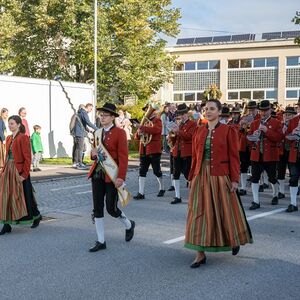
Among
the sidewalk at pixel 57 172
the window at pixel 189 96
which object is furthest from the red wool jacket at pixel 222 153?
the window at pixel 189 96

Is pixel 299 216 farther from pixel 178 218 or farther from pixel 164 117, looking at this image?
pixel 164 117

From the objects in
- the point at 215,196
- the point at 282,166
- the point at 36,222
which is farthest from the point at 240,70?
the point at 215,196

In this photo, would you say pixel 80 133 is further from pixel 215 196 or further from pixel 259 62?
pixel 259 62

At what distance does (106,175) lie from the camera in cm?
695

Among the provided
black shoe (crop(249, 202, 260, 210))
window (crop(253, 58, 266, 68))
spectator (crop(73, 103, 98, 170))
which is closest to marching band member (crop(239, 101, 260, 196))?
black shoe (crop(249, 202, 260, 210))

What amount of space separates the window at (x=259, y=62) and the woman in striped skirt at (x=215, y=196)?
48.8 m

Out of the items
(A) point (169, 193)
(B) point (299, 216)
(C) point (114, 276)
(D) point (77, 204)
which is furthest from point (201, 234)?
(A) point (169, 193)

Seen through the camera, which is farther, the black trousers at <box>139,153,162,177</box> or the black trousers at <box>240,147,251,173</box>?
the black trousers at <box>240,147,251,173</box>

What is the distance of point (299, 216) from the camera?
9.23 metres

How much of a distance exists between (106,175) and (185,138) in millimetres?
4228

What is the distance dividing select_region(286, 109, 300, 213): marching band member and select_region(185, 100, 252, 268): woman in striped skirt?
373cm

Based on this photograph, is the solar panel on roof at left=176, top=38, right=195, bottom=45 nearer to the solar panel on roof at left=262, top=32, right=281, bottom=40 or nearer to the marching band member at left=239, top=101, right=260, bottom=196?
the solar panel on roof at left=262, top=32, right=281, bottom=40

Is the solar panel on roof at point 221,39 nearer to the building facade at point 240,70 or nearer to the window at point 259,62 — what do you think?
the building facade at point 240,70

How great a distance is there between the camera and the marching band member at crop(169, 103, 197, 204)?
35.9ft
